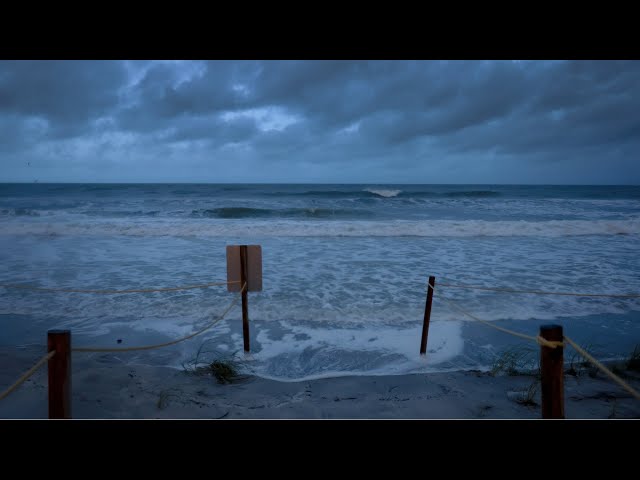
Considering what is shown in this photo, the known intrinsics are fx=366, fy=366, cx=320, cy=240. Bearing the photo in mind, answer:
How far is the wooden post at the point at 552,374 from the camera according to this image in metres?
2.34

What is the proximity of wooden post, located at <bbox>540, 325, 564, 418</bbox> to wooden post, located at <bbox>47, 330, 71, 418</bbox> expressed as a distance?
3.03 meters

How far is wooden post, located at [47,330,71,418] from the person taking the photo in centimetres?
227

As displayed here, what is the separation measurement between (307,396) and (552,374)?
8.27 ft

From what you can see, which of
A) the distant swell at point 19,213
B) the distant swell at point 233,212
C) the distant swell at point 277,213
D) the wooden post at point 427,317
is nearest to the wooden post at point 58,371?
the wooden post at point 427,317

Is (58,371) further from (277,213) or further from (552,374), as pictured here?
(277,213)

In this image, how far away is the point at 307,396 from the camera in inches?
161

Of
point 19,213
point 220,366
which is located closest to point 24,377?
point 220,366

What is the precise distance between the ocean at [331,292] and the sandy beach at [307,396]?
404 mm

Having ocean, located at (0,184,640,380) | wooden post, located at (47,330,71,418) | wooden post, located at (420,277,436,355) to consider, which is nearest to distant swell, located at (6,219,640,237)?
ocean, located at (0,184,640,380)

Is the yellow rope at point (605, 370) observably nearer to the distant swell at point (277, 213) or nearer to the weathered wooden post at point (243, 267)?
the weathered wooden post at point (243, 267)

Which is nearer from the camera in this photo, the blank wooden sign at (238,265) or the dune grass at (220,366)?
the dune grass at (220,366)
